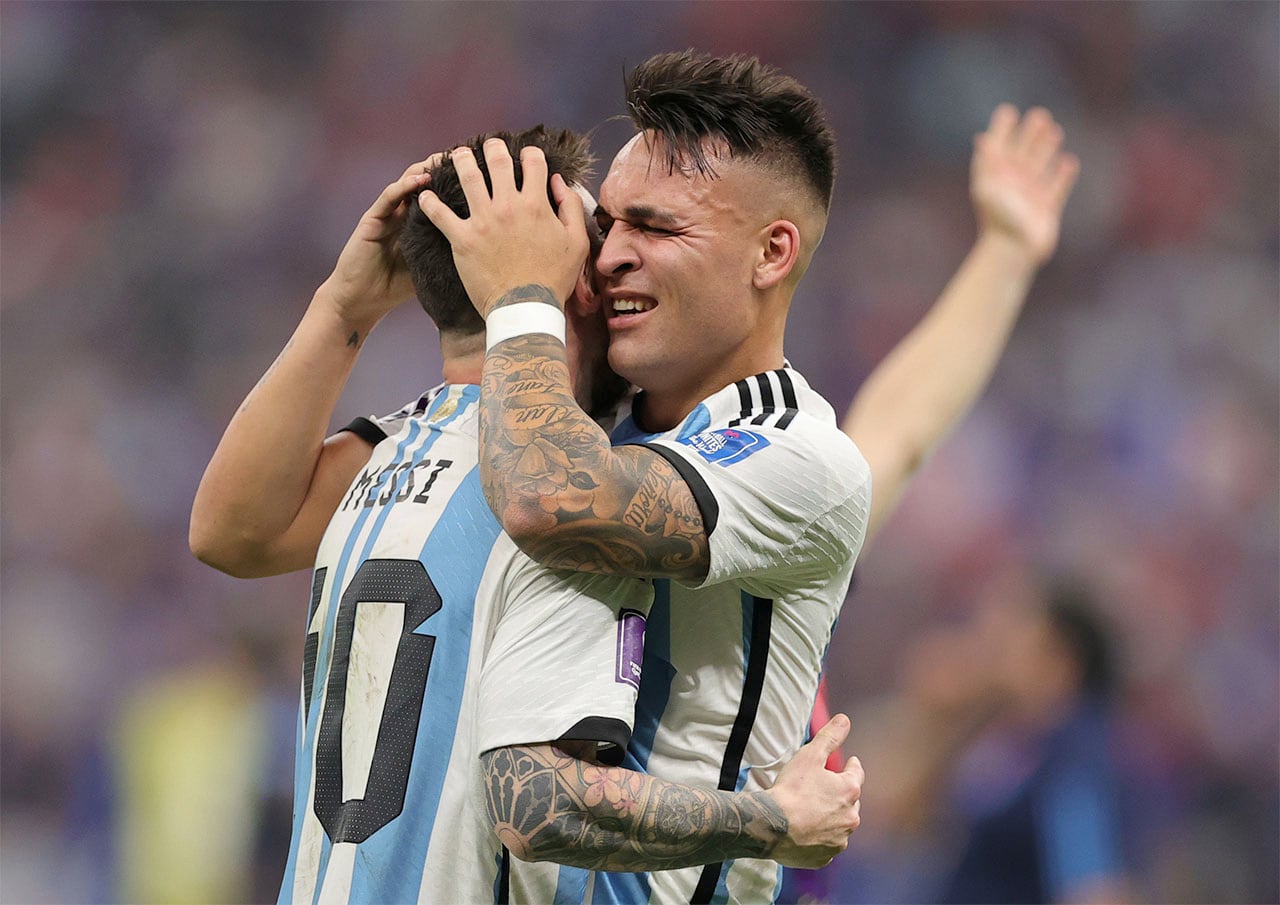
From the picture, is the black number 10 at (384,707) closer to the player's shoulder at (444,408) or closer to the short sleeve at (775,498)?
the player's shoulder at (444,408)

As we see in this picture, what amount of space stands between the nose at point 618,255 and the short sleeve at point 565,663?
2.06 feet

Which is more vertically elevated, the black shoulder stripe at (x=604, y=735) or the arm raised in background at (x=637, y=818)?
the black shoulder stripe at (x=604, y=735)

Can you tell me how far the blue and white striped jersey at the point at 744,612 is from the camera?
224cm

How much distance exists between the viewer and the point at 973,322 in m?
4.77

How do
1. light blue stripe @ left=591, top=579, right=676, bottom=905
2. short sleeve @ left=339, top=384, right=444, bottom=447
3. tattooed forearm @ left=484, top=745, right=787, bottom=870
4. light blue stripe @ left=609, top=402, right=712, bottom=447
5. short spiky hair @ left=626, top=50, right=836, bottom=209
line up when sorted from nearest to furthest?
tattooed forearm @ left=484, top=745, right=787, bottom=870
light blue stripe @ left=591, top=579, right=676, bottom=905
light blue stripe @ left=609, top=402, right=712, bottom=447
short spiky hair @ left=626, top=50, right=836, bottom=209
short sleeve @ left=339, top=384, right=444, bottom=447

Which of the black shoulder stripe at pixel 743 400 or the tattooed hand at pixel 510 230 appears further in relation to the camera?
the black shoulder stripe at pixel 743 400

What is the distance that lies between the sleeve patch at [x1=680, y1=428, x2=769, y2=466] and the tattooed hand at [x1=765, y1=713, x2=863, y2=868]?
1.81 feet

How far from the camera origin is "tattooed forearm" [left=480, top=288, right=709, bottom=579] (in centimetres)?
207

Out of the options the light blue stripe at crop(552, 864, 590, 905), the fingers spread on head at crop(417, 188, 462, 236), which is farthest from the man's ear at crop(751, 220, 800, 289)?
the light blue stripe at crop(552, 864, 590, 905)

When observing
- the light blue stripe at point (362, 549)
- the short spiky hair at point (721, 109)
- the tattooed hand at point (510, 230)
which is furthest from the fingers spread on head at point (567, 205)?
the light blue stripe at point (362, 549)

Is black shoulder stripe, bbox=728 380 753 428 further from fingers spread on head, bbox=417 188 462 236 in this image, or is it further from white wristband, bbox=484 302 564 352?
fingers spread on head, bbox=417 188 462 236

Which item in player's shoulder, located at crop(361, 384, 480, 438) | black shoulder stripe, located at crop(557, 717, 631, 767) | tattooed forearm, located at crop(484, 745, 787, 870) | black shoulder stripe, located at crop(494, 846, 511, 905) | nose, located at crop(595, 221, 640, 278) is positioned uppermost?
nose, located at crop(595, 221, 640, 278)

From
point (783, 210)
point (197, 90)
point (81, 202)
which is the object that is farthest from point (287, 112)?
point (783, 210)

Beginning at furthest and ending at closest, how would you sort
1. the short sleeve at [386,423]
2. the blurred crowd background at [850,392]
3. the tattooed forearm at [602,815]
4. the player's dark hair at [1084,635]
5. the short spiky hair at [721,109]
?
1. the player's dark hair at [1084,635]
2. the blurred crowd background at [850,392]
3. the short sleeve at [386,423]
4. the short spiky hair at [721,109]
5. the tattooed forearm at [602,815]
